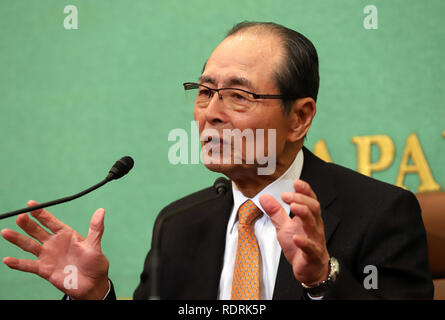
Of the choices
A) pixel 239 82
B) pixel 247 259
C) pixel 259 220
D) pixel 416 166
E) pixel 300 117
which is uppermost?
pixel 239 82

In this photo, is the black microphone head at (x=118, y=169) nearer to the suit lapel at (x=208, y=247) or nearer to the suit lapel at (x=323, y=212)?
the suit lapel at (x=208, y=247)

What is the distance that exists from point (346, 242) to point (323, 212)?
122 millimetres

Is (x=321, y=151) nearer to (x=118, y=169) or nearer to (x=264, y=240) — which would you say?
(x=264, y=240)

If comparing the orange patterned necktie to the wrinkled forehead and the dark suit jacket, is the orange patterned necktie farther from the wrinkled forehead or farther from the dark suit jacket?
the wrinkled forehead

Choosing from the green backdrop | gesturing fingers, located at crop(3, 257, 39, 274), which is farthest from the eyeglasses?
the green backdrop

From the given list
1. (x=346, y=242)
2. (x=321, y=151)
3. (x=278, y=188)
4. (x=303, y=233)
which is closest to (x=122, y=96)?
(x=321, y=151)

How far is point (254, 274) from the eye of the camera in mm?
1430

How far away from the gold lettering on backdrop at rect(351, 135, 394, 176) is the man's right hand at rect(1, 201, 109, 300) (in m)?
1.42

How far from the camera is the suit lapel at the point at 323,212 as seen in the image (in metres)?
1.36

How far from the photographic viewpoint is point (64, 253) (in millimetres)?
1334

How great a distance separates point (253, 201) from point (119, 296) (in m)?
1.17

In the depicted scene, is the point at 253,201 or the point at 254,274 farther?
the point at 253,201
